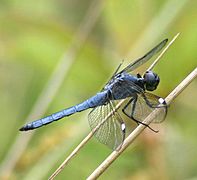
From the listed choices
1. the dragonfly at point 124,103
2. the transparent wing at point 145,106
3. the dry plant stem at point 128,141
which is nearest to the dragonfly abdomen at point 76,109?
the dragonfly at point 124,103

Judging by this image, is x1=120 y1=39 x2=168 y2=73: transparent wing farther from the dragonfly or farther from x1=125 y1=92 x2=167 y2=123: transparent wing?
x1=125 y1=92 x2=167 y2=123: transparent wing

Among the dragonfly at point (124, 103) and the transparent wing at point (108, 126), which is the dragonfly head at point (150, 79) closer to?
the dragonfly at point (124, 103)

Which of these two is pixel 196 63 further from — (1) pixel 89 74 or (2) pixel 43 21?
(2) pixel 43 21

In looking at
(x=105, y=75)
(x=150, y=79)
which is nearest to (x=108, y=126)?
(x=150, y=79)

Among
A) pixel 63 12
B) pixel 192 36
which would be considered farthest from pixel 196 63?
pixel 63 12

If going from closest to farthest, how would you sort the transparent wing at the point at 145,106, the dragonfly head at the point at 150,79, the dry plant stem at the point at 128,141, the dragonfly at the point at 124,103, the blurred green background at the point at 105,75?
the dry plant stem at the point at 128,141 < the transparent wing at the point at 145,106 < the dragonfly at the point at 124,103 < the dragonfly head at the point at 150,79 < the blurred green background at the point at 105,75
